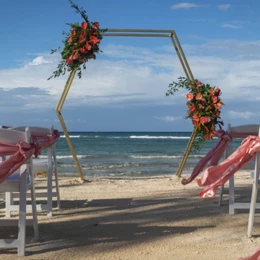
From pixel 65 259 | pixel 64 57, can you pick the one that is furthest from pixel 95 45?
pixel 65 259

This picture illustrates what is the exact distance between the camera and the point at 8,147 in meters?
3.89

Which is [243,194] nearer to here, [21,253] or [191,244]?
[191,244]

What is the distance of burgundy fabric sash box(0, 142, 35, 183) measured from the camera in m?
3.86

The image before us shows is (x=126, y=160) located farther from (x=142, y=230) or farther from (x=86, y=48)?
(x=142, y=230)

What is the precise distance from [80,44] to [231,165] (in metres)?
3.87

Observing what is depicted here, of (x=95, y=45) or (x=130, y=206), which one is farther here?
(x=95, y=45)

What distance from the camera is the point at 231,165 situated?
4.11 meters

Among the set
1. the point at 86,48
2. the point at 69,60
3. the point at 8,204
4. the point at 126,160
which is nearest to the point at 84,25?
the point at 86,48

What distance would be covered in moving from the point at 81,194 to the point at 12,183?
3.20m

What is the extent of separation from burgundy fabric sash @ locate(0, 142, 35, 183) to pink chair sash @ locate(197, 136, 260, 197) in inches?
58.3

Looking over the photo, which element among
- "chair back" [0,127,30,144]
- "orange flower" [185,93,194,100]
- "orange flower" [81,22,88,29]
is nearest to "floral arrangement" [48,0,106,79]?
"orange flower" [81,22,88,29]

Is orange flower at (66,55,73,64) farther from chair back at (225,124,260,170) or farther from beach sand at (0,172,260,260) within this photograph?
chair back at (225,124,260,170)

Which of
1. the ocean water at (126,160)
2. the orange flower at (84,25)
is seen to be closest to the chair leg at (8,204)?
the orange flower at (84,25)

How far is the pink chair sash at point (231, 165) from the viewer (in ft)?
13.3
